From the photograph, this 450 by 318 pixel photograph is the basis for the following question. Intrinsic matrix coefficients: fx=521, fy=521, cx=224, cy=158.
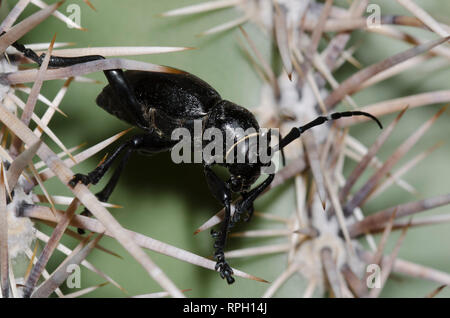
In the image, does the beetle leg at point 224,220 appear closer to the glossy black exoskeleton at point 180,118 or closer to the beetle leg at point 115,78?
the glossy black exoskeleton at point 180,118

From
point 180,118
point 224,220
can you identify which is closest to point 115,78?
point 180,118

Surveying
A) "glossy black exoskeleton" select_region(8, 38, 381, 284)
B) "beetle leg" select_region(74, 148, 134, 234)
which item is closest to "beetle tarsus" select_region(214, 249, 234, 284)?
"glossy black exoskeleton" select_region(8, 38, 381, 284)

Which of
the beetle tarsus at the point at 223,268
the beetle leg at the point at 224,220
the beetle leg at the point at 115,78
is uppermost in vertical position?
the beetle leg at the point at 115,78

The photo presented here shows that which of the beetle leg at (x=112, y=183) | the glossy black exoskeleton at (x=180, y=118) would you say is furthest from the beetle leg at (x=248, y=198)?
the beetle leg at (x=112, y=183)

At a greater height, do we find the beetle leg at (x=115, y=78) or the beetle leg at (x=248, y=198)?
the beetle leg at (x=115, y=78)

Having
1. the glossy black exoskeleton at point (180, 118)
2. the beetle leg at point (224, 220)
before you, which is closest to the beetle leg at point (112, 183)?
the glossy black exoskeleton at point (180, 118)

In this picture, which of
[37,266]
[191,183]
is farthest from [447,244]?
[37,266]

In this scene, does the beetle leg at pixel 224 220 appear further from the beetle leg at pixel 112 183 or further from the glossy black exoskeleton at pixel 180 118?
the beetle leg at pixel 112 183

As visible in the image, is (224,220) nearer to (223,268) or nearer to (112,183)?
(223,268)
